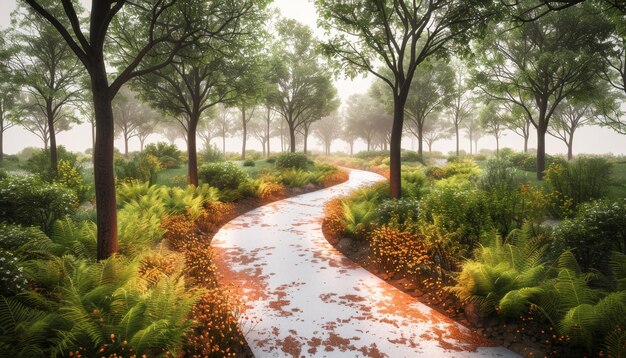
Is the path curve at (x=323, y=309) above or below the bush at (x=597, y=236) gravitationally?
below

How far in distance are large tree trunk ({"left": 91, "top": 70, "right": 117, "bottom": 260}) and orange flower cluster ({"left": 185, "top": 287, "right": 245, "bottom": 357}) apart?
258 centimetres

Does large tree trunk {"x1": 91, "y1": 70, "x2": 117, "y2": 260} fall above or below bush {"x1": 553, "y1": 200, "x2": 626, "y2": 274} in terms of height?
above

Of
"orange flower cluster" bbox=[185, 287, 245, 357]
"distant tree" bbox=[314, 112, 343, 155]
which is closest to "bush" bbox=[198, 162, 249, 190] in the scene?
"orange flower cluster" bbox=[185, 287, 245, 357]

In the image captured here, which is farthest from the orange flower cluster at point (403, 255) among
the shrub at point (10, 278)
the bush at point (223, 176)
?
the bush at point (223, 176)

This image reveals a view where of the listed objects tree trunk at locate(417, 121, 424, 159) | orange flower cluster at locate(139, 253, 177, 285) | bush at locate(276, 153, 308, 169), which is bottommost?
orange flower cluster at locate(139, 253, 177, 285)

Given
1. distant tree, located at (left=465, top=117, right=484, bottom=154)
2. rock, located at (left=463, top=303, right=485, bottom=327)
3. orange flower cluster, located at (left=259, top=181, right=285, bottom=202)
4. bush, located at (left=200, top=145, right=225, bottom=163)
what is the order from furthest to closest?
distant tree, located at (left=465, top=117, right=484, bottom=154)
bush, located at (left=200, top=145, right=225, bottom=163)
orange flower cluster, located at (left=259, top=181, right=285, bottom=202)
rock, located at (left=463, top=303, right=485, bottom=327)

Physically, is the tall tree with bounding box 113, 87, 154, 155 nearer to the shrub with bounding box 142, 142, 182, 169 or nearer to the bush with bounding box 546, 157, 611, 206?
the shrub with bounding box 142, 142, 182, 169

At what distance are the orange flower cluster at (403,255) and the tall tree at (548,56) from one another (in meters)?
10.6

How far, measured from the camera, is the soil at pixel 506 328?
388 cm

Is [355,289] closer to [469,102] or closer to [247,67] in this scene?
[247,67]

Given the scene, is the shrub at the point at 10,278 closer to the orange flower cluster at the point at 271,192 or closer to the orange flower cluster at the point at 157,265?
the orange flower cluster at the point at 157,265

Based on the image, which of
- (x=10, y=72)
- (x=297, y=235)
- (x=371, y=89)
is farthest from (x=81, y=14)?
(x=371, y=89)

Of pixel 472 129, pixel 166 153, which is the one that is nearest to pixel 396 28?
pixel 166 153

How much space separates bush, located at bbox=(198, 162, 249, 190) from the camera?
14.0 metres
